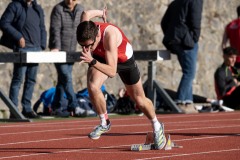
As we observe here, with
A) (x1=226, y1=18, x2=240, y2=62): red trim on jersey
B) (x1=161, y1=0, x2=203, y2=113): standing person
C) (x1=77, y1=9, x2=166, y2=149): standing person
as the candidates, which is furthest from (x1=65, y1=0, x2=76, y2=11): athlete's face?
(x1=77, y1=9, x2=166, y2=149): standing person

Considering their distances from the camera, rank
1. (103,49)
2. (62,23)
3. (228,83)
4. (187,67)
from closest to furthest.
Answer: (103,49), (62,23), (187,67), (228,83)

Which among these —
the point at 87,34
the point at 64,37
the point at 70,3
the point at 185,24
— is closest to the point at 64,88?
the point at 64,37

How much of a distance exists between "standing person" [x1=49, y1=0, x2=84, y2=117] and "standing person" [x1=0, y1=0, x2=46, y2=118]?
21 centimetres

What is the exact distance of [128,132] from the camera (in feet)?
42.1

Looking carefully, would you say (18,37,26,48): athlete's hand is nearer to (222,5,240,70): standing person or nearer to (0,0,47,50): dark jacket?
(0,0,47,50): dark jacket

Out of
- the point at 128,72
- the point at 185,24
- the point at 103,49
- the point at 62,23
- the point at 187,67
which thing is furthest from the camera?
the point at 185,24

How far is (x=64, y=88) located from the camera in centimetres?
1571

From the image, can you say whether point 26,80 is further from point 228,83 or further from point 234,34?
point 234,34

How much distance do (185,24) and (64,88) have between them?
2262 mm

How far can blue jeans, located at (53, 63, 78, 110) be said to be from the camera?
15626 millimetres

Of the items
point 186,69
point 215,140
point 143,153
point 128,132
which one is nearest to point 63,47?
point 186,69

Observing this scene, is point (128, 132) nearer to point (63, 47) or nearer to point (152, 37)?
point (63, 47)

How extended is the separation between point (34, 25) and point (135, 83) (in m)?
4.68

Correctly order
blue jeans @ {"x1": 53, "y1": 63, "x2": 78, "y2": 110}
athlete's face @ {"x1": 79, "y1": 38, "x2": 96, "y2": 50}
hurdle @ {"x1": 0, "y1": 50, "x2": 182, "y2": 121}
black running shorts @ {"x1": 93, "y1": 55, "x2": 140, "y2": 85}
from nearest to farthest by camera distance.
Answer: athlete's face @ {"x1": 79, "y1": 38, "x2": 96, "y2": 50}
black running shorts @ {"x1": 93, "y1": 55, "x2": 140, "y2": 85}
hurdle @ {"x1": 0, "y1": 50, "x2": 182, "y2": 121}
blue jeans @ {"x1": 53, "y1": 63, "x2": 78, "y2": 110}
